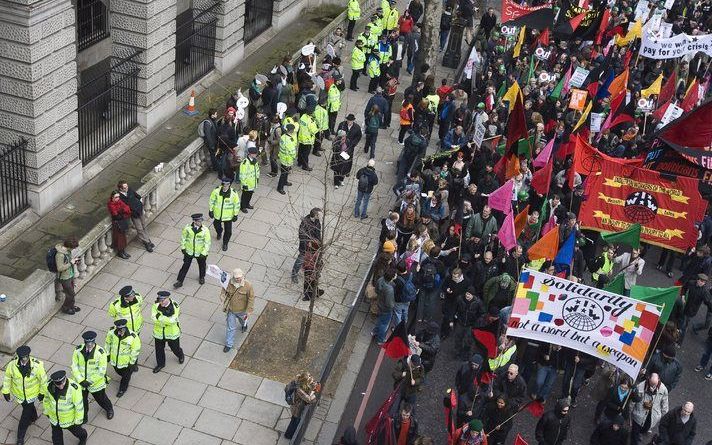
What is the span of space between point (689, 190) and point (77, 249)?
1170 centimetres

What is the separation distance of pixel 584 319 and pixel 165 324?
6437 mm

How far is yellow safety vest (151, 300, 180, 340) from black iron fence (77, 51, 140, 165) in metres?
6.94

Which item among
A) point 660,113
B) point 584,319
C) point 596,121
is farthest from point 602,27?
point 584,319

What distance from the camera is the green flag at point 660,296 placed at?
1547 centimetres

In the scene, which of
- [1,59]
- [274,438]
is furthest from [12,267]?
[274,438]

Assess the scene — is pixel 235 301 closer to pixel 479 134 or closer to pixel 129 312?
pixel 129 312

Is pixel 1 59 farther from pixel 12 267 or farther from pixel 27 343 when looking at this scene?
pixel 27 343

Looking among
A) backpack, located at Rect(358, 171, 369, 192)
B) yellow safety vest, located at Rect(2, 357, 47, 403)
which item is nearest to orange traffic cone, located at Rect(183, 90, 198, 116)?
backpack, located at Rect(358, 171, 369, 192)

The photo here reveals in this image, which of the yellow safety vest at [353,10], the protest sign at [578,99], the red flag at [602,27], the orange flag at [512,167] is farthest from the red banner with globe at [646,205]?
the yellow safety vest at [353,10]

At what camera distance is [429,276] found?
17.4 meters

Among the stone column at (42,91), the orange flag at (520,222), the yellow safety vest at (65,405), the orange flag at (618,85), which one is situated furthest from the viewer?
the orange flag at (618,85)

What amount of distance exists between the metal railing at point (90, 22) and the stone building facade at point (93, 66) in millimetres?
25

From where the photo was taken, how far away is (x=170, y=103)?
2416cm

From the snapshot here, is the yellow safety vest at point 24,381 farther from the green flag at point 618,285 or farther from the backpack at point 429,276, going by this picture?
the green flag at point 618,285
